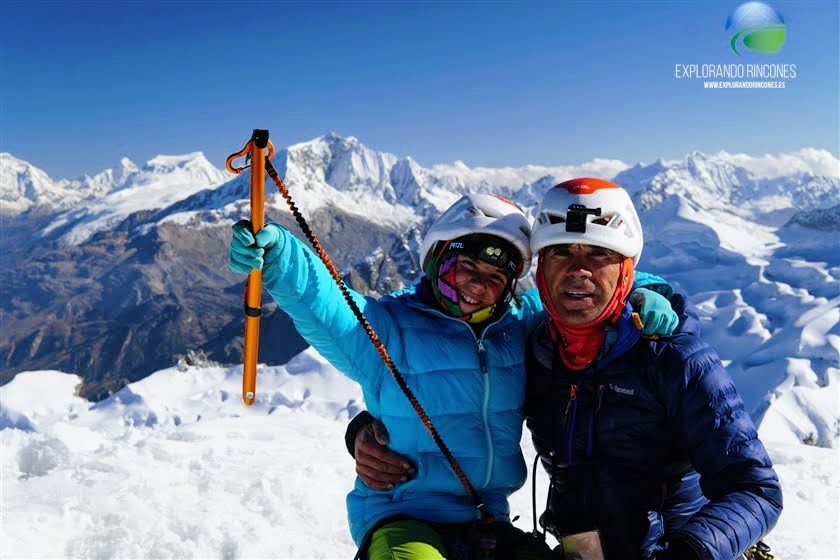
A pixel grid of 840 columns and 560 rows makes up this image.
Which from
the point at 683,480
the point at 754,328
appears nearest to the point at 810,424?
the point at 754,328

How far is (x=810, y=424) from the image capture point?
238ft

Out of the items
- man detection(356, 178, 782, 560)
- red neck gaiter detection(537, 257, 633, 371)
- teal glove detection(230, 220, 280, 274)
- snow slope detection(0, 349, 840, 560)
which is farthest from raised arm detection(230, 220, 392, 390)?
snow slope detection(0, 349, 840, 560)

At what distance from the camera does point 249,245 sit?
3551 mm

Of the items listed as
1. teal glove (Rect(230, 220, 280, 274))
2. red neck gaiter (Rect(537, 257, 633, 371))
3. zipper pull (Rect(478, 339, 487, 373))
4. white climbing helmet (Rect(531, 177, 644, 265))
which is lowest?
zipper pull (Rect(478, 339, 487, 373))

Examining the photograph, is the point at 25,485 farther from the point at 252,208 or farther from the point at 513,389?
the point at 513,389

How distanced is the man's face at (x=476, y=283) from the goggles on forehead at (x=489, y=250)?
4 cm

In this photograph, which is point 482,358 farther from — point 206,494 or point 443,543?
point 206,494

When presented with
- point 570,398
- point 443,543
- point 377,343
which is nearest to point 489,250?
point 377,343

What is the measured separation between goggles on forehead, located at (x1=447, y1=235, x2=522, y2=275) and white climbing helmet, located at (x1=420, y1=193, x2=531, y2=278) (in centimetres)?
4

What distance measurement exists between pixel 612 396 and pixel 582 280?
0.77m

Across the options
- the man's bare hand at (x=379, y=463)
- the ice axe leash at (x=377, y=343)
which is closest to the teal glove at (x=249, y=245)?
the ice axe leash at (x=377, y=343)

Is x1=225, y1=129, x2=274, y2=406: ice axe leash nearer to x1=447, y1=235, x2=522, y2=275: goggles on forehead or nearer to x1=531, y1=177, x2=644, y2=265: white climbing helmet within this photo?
x1=447, y1=235, x2=522, y2=275: goggles on forehead

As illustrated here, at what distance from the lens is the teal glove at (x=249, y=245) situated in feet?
11.6

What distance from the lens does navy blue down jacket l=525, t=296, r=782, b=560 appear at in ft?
10.4
